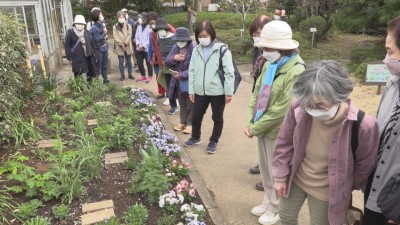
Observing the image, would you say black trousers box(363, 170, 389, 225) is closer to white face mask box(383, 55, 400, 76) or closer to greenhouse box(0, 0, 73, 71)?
white face mask box(383, 55, 400, 76)

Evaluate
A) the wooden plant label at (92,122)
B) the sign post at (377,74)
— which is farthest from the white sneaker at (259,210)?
the sign post at (377,74)

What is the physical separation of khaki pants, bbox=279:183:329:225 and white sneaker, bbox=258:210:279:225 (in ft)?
2.56

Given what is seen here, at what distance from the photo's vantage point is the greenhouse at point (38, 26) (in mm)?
7707

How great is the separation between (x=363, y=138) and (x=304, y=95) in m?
0.43

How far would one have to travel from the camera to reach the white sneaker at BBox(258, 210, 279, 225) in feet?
10.4

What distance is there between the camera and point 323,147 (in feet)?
6.84

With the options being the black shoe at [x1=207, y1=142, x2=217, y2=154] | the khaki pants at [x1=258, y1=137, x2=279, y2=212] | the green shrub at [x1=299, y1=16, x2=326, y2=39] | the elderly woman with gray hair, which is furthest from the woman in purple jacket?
the green shrub at [x1=299, y1=16, x2=326, y2=39]

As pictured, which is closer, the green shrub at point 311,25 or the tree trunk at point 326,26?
the tree trunk at point 326,26

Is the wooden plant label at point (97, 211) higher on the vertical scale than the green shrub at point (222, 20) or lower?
lower

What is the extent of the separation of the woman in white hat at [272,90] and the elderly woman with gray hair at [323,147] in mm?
589

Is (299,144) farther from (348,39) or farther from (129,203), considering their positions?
(348,39)

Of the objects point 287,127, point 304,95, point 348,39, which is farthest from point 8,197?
point 348,39

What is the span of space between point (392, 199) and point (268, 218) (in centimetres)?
163

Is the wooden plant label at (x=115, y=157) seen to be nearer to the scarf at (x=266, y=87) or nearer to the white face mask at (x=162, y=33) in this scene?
the scarf at (x=266, y=87)
